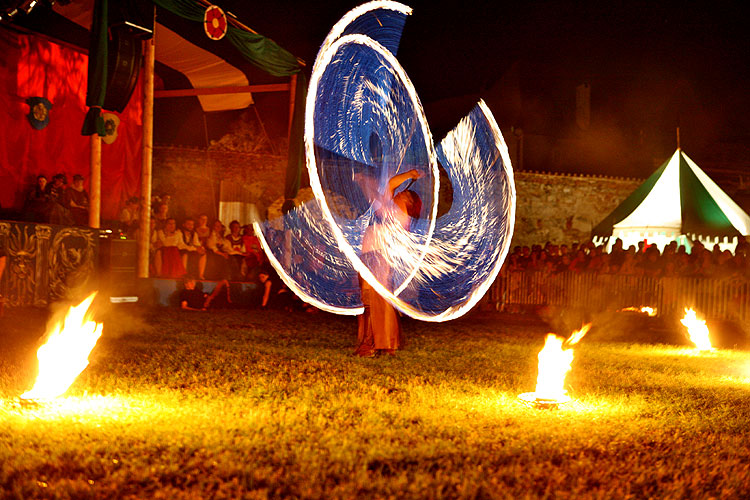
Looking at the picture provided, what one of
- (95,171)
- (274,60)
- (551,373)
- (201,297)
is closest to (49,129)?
(95,171)

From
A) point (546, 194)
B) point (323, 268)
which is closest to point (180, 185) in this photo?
point (323, 268)

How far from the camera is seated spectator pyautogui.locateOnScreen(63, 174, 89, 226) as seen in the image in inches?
576

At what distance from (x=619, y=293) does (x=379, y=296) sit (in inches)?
362

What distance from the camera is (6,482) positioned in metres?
3.67

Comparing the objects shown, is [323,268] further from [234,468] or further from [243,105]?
[234,468]

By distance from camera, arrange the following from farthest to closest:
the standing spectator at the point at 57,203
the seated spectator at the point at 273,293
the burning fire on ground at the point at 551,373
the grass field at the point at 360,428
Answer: the seated spectator at the point at 273,293, the standing spectator at the point at 57,203, the burning fire on ground at the point at 551,373, the grass field at the point at 360,428

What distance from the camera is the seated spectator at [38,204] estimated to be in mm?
13422

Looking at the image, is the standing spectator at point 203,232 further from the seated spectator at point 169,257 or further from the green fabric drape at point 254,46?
the green fabric drape at point 254,46

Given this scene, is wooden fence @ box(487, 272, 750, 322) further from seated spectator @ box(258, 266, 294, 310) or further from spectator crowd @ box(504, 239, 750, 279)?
seated spectator @ box(258, 266, 294, 310)

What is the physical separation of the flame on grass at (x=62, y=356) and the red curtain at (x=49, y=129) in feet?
34.9

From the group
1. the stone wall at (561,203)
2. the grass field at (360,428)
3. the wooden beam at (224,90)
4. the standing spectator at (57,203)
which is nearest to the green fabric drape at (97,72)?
the standing spectator at (57,203)

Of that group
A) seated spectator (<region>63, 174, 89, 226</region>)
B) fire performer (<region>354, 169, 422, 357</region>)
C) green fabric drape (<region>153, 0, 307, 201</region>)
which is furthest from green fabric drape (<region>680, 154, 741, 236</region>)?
seated spectator (<region>63, 174, 89, 226</region>)

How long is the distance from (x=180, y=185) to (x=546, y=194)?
50.1 feet

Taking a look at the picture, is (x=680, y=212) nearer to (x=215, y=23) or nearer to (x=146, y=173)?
(x=215, y=23)
